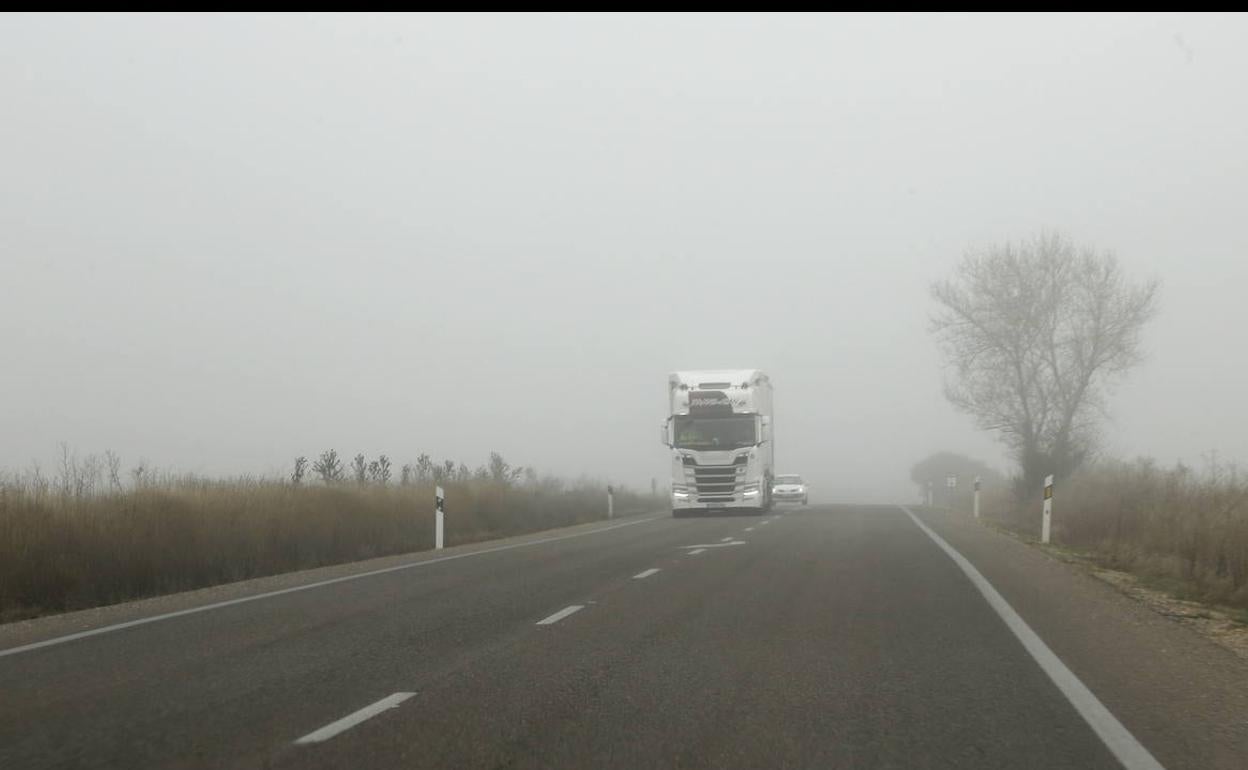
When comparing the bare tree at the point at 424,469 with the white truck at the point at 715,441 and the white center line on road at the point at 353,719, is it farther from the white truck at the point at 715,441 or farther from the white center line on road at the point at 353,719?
the white center line on road at the point at 353,719

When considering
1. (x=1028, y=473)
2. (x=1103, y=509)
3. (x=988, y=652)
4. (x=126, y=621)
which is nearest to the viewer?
(x=988, y=652)

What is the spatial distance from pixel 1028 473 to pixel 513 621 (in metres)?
37.0

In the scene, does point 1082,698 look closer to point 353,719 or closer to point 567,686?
point 567,686

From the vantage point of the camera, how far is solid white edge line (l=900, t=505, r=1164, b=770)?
6.45m

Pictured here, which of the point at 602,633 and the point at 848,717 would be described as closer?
the point at 848,717

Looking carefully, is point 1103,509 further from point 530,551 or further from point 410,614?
point 410,614

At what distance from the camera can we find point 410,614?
1252cm

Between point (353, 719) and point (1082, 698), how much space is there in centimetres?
451

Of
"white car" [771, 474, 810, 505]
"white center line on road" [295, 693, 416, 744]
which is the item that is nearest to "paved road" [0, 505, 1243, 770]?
"white center line on road" [295, 693, 416, 744]

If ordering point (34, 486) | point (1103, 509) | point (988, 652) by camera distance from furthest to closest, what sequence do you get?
point (1103, 509) → point (34, 486) → point (988, 652)

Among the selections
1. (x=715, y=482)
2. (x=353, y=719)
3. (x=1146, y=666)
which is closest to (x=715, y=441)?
(x=715, y=482)

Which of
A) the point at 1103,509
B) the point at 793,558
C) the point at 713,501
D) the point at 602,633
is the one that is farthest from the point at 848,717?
the point at 713,501

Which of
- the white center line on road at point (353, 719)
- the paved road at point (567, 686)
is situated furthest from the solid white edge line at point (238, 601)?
the white center line on road at point (353, 719)

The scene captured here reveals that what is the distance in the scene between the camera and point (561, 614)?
12.3 metres
